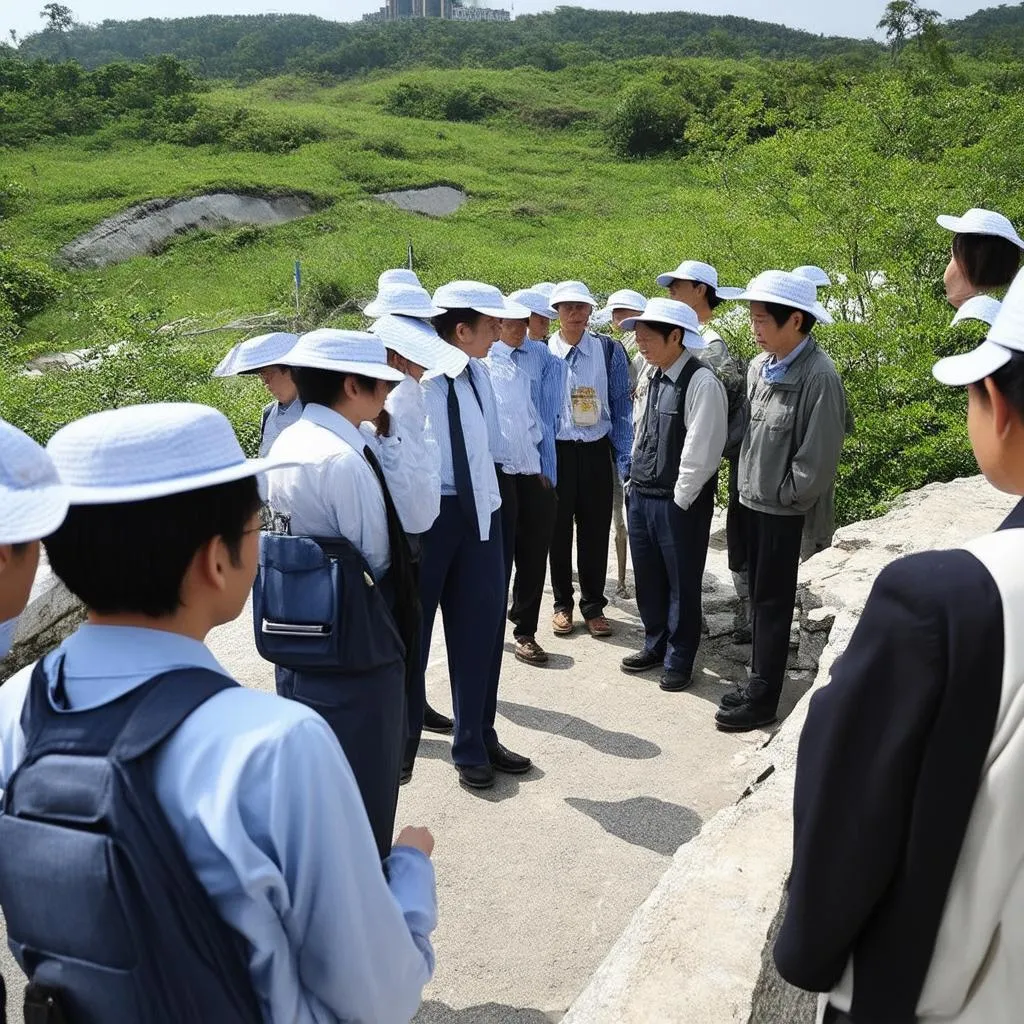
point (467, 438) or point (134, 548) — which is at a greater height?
point (134, 548)

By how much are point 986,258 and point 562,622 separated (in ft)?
9.05

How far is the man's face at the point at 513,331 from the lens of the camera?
523 cm

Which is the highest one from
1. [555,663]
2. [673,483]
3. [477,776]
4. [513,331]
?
[513,331]

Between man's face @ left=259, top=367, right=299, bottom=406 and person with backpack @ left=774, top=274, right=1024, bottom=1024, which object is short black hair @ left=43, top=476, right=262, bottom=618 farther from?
man's face @ left=259, top=367, right=299, bottom=406

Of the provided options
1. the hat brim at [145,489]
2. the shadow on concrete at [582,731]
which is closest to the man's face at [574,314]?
the shadow on concrete at [582,731]

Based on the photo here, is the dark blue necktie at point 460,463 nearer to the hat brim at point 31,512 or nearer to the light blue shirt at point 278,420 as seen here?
the light blue shirt at point 278,420

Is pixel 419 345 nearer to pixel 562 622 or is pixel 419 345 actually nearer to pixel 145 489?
pixel 145 489

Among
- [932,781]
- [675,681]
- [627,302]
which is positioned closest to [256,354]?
[627,302]

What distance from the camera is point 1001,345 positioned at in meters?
1.34

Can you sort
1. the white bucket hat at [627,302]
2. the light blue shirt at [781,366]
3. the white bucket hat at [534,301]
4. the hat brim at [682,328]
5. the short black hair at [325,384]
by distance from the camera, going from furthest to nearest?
the white bucket hat at [627,302] < the white bucket hat at [534,301] < the hat brim at [682,328] < the light blue shirt at [781,366] < the short black hair at [325,384]

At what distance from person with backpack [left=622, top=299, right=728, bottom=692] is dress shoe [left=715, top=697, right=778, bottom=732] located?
17.5 inches

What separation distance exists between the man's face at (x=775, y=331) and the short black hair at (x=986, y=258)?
25.5 inches

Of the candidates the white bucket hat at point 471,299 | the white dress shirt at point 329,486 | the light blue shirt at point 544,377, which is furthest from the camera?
the light blue shirt at point 544,377

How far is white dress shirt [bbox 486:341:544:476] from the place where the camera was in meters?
4.69
